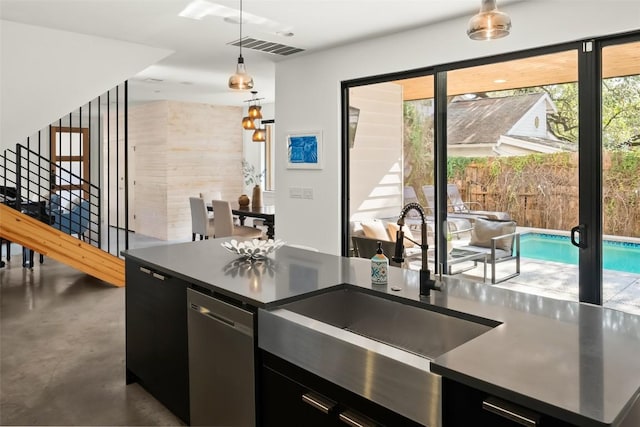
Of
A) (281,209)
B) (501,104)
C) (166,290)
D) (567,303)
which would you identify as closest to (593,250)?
(501,104)

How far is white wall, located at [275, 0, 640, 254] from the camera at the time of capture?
3.48 metres

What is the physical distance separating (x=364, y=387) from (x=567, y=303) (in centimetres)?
96

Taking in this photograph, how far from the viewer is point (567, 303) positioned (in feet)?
6.42

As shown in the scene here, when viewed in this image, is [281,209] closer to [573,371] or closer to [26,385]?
[26,385]

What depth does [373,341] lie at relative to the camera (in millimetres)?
1623

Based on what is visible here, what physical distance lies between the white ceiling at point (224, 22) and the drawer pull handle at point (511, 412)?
3.30 m

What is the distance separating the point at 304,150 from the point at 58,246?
120 inches

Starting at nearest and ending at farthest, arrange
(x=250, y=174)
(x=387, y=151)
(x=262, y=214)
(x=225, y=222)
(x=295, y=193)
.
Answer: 1. (x=387, y=151)
2. (x=295, y=193)
3. (x=262, y=214)
4. (x=225, y=222)
5. (x=250, y=174)

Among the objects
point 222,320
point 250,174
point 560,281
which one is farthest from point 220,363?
point 250,174

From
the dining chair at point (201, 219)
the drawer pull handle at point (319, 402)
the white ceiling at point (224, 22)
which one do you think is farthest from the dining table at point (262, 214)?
the drawer pull handle at point (319, 402)

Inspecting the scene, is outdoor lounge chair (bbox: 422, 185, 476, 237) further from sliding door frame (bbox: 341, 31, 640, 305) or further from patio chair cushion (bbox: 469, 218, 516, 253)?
sliding door frame (bbox: 341, 31, 640, 305)

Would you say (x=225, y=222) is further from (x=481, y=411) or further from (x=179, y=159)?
(x=481, y=411)

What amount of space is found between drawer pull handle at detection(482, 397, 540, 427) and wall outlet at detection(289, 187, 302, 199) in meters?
4.53

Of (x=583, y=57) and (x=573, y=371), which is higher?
(x=583, y=57)
